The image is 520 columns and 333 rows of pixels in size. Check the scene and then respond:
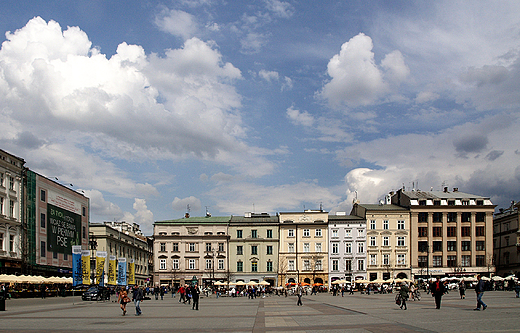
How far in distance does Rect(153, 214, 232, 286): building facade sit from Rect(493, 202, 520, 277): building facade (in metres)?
52.4

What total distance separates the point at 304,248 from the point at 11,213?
165 feet

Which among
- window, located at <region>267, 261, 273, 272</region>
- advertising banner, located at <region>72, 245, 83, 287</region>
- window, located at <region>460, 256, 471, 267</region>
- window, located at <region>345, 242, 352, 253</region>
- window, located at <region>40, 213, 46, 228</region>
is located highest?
window, located at <region>40, 213, 46, 228</region>

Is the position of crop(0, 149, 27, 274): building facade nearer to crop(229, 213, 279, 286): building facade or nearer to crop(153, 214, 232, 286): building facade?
crop(153, 214, 232, 286): building facade

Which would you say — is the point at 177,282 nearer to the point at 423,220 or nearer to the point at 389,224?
the point at 389,224

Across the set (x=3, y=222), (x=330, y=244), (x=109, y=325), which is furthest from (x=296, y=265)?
(x=109, y=325)

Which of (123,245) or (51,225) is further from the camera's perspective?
(123,245)

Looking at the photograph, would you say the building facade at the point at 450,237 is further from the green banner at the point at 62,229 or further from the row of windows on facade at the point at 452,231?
the green banner at the point at 62,229

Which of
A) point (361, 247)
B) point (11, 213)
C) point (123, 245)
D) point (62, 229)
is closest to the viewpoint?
point (11, 213)

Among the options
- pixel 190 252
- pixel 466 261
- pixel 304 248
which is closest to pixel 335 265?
pixel 304 248

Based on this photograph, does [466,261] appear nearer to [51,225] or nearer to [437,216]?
[437,216]

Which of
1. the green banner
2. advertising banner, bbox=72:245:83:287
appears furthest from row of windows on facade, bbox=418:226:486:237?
advertising banner, bbox=72:245:83:287

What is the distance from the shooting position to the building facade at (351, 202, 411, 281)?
9356 cm

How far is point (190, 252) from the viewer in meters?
96.6

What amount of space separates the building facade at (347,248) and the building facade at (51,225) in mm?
43169
